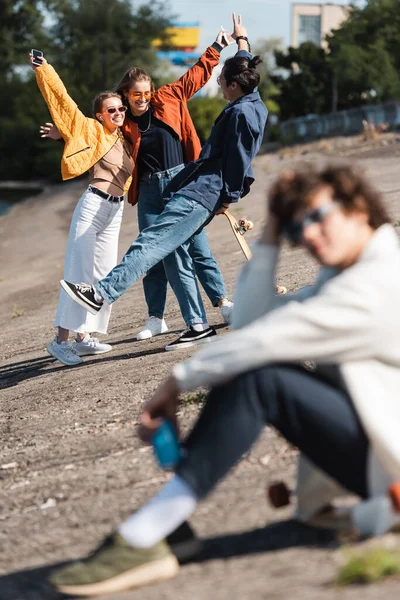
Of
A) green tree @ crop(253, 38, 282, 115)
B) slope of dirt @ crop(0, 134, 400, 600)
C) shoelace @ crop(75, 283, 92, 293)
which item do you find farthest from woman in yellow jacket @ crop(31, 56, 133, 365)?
green tree @ crop(253, 38, 282, 115)

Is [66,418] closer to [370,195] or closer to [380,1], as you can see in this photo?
[370,195]

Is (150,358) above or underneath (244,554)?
underneath

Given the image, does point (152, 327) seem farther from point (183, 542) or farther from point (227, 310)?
point (183, 542)

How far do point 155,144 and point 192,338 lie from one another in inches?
57.6

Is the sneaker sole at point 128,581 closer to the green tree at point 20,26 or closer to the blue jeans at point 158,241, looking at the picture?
the blue jeans at point 158,241

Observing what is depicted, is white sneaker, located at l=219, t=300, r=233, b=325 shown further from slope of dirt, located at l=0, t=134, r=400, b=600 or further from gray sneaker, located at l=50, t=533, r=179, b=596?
gray sneaker, located at l=50, t=533, r=179, b=596

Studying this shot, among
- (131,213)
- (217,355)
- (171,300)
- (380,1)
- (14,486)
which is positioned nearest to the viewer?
(217,355)

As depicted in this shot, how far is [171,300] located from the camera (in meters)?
10.9

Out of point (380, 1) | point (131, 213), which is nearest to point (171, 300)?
point (131, 213)

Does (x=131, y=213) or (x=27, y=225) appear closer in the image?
(x=131, y=213)

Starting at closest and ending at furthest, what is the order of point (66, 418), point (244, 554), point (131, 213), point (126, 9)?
point (244, 554) → point (66, 418) → point (131, 213) → point (126, 9)

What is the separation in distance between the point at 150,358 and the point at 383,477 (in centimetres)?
446

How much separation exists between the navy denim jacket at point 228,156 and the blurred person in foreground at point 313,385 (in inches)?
155

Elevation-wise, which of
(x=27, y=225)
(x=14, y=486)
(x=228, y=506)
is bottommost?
(x=27, y=225)
